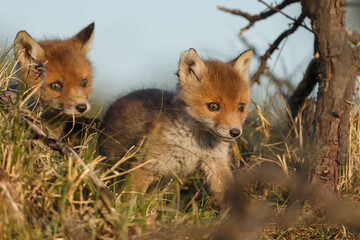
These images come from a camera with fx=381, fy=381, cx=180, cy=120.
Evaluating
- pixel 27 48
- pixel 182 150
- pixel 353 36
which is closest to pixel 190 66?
pixel 182 150

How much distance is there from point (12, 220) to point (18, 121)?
82cm

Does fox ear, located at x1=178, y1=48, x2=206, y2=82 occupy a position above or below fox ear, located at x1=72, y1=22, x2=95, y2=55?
below

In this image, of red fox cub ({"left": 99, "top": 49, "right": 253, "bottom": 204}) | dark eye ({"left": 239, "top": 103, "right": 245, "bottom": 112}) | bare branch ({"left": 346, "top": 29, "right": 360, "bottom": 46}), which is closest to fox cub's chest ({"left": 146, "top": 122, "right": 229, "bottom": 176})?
red fox cub ({"left": 99, "top": 49, "right": 253, "bottom": 204})

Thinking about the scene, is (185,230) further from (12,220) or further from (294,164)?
(294,164)

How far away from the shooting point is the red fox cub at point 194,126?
387 cm

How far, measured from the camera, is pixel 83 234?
2.34 metres

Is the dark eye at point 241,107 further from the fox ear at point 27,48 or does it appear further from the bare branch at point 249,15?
the fox ear at point 27,48

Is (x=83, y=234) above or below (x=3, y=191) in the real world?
below

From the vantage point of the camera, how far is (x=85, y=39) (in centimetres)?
481

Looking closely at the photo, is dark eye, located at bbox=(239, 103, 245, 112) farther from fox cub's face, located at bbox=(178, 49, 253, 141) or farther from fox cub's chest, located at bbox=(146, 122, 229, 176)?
fox cub's chest, located at bbox=(146, 122, 229, 176)

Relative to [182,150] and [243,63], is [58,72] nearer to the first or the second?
[182,150]

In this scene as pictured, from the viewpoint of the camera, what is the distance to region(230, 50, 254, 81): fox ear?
169 inches

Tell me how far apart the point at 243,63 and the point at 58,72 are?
2068 mm

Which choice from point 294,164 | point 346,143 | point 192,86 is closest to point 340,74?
point 346,143
